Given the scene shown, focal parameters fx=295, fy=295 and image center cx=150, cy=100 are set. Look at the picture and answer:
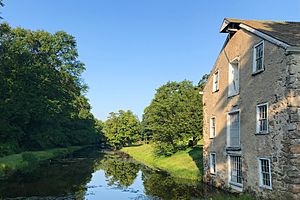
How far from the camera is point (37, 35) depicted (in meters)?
55.2

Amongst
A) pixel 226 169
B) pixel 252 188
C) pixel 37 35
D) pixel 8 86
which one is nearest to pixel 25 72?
pixel 8 86

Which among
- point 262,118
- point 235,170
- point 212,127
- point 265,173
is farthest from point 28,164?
point 262,118

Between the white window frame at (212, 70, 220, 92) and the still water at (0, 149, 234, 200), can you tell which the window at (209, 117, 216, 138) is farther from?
the still water at (0, 149, 234, 200)

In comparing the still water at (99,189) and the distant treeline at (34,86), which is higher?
the distant treeline at (34,86)

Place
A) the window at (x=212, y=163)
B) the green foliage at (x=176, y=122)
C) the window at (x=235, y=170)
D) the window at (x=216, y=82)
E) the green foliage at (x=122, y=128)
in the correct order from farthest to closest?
the green foliage at (x=122, y=128) → the green foliage at (x=176, y=122) → the window at (x=216, y=82) → the window at (x=212, y=163) → the window at (x=235, y=170)

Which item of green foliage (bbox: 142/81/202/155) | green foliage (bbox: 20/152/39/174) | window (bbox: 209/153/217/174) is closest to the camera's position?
window (bbox: 209/153/217/174)

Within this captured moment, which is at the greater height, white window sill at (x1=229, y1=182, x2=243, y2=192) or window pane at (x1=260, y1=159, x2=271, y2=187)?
window pane at (x1=260, y1=159, x2=271, y2=187)

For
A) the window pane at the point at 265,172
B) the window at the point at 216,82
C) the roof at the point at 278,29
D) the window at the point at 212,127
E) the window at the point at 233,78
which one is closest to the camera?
the roof at the point at 278,29

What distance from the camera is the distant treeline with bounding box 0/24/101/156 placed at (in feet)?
128

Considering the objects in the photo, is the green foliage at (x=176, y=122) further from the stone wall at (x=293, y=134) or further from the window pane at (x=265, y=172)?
the stone wall at (x=293, y=134)

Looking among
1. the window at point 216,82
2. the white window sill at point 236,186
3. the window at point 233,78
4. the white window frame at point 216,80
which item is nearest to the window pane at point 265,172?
the white window sill at point 236,186

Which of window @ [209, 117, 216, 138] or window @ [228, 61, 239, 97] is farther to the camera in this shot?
window @ [209, 117, 216, 138]

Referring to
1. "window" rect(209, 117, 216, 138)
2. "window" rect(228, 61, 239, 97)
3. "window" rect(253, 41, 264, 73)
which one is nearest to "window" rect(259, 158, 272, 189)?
"window" rect(253, 41, 264, 73)

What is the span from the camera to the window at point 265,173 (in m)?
14.7
